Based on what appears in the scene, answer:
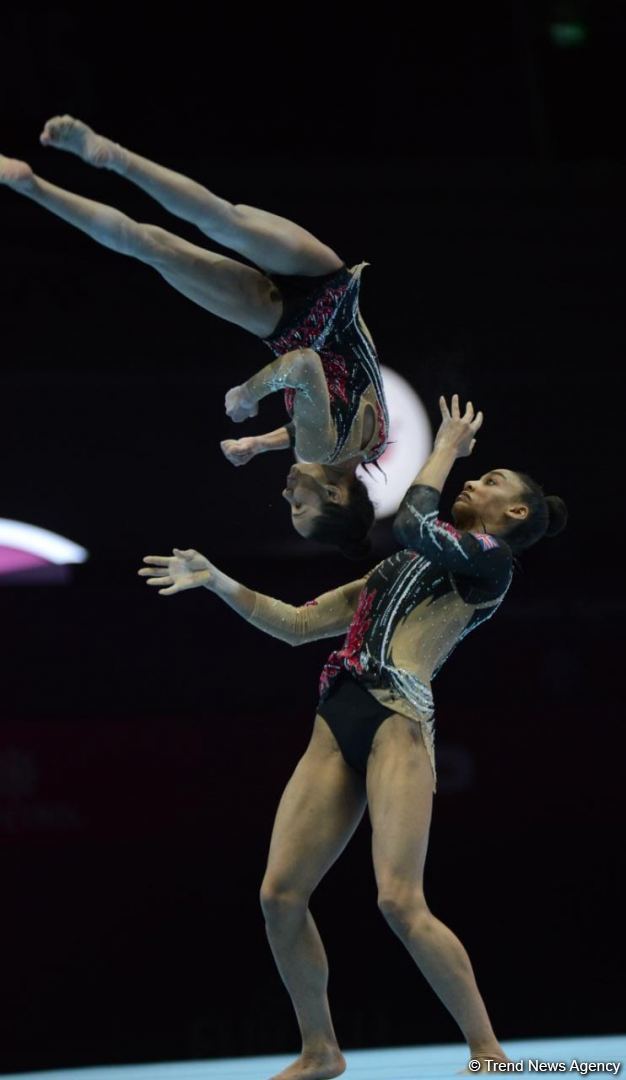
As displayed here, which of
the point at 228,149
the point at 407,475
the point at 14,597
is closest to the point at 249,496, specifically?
the point at 407,475

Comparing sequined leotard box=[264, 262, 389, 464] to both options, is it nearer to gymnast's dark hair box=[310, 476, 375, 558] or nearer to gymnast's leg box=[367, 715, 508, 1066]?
gymnast's dark hair box=[310, 476, 375, 558]

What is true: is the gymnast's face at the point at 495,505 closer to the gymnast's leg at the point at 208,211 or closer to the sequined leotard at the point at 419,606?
the sequined leotard at the point at 419,606

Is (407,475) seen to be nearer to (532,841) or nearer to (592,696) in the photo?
(592,696)

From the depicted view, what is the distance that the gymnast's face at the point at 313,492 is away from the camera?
4.06m

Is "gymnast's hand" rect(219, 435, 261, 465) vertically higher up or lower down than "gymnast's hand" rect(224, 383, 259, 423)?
lower down

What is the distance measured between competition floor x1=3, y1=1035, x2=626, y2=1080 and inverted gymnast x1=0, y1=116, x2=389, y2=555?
153cm

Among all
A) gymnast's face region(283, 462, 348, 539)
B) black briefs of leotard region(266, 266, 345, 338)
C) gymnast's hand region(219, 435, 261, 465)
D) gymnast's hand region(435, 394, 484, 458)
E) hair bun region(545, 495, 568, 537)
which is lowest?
hair bun region(545, 495, 568, 537)

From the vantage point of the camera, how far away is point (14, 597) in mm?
6547

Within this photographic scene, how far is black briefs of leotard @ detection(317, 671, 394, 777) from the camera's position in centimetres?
380

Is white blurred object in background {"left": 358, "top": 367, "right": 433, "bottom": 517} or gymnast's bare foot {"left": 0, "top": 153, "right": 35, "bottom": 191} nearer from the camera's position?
gymnast's bare foot {"left": 0, "top": 153, "right": 35, "bottom": 191}

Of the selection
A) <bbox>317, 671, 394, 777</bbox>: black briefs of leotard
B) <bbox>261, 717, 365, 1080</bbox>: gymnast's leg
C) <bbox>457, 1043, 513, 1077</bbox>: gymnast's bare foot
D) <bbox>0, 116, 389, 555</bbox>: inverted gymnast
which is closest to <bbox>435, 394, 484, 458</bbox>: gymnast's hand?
<bbox>0, 116, 389, 555</bbox>: inverted gymnast

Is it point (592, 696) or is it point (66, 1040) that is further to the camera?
point (592, 696)

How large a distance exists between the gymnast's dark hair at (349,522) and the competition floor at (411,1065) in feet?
4.77

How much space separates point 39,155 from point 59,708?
8.01ft
